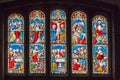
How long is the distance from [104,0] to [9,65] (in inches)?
97.0

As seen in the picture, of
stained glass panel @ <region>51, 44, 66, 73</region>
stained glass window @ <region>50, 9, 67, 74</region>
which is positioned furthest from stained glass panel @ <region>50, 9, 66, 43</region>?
stained glass panel @ <region>51, 44, 66, 73</region>

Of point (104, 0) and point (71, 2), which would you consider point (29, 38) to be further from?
point (104, 0)

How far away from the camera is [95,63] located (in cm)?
859

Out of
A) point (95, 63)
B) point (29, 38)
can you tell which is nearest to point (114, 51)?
point (95, 63)

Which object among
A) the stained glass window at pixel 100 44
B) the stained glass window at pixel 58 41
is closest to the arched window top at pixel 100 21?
the stained glass window at pixel 100 44

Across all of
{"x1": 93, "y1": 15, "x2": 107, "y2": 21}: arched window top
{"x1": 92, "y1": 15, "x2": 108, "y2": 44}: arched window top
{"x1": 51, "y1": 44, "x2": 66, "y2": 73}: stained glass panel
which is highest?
{"x1": 93, "y1": 15, "x2": 107, "y2": 21}: arched window top

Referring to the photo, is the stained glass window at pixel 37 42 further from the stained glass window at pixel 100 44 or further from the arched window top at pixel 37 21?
the stained glass window at pixel 100 44

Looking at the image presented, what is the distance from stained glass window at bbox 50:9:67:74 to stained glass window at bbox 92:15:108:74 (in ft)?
2.13

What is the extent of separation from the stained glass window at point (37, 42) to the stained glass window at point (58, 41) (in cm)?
19

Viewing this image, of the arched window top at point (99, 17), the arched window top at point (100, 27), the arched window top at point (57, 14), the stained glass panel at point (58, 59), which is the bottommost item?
the stained glass panel at point (58, 59)

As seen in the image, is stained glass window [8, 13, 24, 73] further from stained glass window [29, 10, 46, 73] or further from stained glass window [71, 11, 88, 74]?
stained glass window [71, 11, 88, 74]

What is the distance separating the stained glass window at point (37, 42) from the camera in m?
8.60

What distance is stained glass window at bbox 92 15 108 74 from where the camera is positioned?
8586 mm

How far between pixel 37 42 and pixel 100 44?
1364mm
